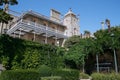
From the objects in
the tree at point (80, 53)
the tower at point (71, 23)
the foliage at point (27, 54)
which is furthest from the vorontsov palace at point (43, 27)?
the tree at point (80, 53)

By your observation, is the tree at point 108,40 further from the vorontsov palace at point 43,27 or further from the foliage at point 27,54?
the vorontsov palace at point 43,27

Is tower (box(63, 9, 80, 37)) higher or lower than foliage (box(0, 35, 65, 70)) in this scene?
higher

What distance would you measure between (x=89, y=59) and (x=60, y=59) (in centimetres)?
499

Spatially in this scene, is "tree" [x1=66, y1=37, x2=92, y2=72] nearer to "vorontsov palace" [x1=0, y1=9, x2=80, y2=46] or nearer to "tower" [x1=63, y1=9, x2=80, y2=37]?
"vorontsov palace" [x1=0, y1=9, x2=80, y2=46]

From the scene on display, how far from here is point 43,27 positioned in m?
30.0

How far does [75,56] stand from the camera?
79.6 ft

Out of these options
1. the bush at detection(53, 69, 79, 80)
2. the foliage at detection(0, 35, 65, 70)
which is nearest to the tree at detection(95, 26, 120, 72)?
the foliage at detection(0, 35, 65, 70)

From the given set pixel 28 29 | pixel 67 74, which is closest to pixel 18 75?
pixel 67 74

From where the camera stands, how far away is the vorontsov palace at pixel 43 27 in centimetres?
2764

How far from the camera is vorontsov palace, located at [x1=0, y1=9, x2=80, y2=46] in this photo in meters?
27.6

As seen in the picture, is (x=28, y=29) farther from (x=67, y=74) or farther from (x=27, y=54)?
(x=67, y=74)

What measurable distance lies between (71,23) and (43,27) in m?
8.98

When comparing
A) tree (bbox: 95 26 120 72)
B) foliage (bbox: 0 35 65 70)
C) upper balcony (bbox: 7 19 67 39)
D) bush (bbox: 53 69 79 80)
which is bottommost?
bush (bbox: 53 69 79 80)

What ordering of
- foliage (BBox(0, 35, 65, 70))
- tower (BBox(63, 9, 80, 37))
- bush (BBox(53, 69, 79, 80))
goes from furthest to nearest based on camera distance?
1. tower (BBox(63, 9, 80, 37))
2. foliage (BBox(0, 35, 65, 70))
3. bush (BBox(53, 69, 79, 80))
